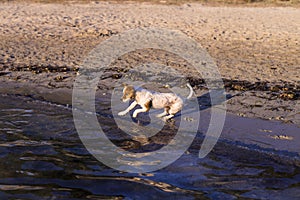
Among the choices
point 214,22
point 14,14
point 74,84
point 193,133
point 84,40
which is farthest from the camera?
point 14,14

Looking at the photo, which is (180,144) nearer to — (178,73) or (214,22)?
(178,73)

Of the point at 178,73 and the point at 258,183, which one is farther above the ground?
the point at 178,73

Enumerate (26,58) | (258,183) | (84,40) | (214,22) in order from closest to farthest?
(258,183) < (26,58) < (84,40) < (214,22)

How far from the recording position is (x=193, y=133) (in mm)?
9086

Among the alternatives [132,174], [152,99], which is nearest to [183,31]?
[152,99]

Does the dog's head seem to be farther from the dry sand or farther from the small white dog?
the dry sand

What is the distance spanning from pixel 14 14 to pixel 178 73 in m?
8.38

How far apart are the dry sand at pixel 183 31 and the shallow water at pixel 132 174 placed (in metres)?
1.95

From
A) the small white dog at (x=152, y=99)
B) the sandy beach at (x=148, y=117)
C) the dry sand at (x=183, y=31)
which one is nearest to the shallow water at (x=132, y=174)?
the sandy beach at (x=148, y=117)

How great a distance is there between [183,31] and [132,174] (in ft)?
30.1

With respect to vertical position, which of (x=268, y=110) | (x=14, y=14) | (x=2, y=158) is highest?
(x=14, y=14)

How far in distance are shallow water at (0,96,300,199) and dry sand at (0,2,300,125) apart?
1.95m

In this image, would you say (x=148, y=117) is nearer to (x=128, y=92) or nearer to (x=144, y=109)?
(x=144, y=109)

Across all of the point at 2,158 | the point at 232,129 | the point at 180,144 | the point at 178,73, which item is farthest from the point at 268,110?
the point at 2,158
